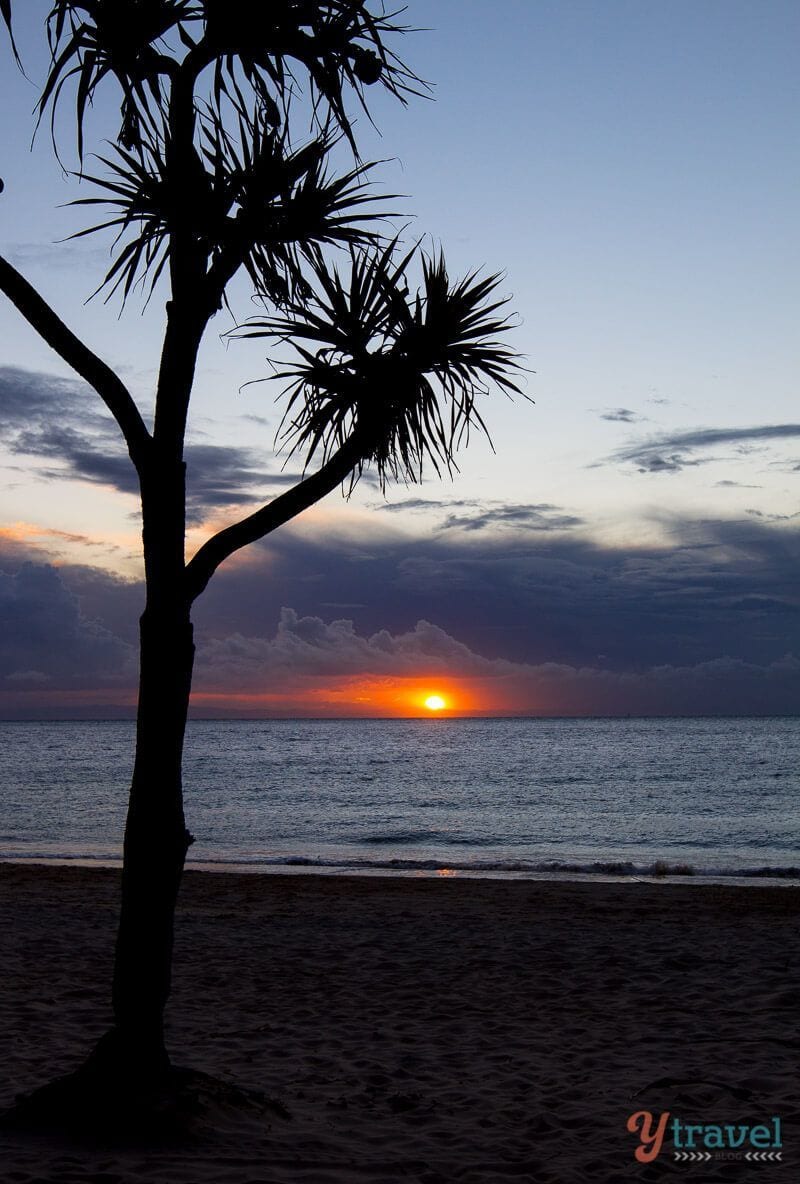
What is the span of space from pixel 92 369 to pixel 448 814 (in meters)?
35.2

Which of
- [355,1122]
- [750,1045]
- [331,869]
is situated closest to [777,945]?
[750,1045]

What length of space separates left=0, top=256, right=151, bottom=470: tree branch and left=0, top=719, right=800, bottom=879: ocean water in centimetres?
1723

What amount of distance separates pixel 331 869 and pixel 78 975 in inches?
488

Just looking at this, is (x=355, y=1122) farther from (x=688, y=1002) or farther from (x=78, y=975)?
(x=78, y=975)

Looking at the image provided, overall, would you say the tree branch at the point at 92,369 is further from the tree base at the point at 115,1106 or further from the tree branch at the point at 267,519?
the tree base at the point at 115,1106

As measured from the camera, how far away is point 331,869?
2148 cm

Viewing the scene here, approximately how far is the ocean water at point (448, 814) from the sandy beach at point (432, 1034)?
9043 mm

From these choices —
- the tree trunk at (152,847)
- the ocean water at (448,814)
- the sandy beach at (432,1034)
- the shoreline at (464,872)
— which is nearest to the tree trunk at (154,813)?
the tree trunk at (152,847)

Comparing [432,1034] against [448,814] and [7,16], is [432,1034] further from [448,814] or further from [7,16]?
[448,814]

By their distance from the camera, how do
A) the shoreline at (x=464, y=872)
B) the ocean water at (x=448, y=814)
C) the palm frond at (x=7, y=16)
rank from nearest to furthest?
the palm frond at (x=7, y=16) → the shoreline at (x=464, y=872) → the ocean water at (x=448, y=814)

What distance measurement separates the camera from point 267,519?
533 cm

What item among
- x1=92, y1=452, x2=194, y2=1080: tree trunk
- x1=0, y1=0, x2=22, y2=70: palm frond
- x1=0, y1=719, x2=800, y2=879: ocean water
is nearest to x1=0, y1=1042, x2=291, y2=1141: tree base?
x1=92, y1=452, x2=194, y2=1080: tree trunk

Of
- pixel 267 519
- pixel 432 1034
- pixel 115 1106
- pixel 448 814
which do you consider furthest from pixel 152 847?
pixel 448 814

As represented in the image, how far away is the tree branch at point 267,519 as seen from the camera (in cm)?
520
